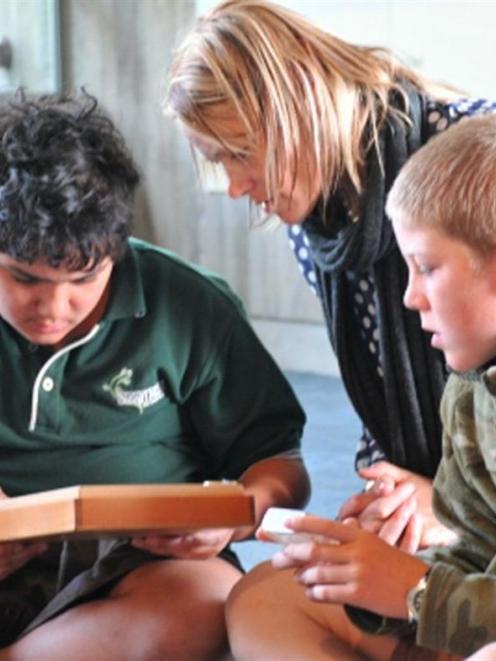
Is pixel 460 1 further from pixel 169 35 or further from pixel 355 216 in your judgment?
pixel 355 216

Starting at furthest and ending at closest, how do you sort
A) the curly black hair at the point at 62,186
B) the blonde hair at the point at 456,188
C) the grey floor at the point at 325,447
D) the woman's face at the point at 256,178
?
the grey floor at the point at 325,447
the woman's face at the point at 256,178
the curly black hair at the point at 62,186
the blonde hair at the point at 456,188

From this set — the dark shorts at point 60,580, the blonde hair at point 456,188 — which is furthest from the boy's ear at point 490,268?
the dark shorts at point 60,580

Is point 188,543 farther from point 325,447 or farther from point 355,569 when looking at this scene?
point 325,447

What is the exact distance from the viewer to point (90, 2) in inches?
144

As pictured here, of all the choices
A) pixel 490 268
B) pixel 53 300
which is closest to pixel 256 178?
pixel 53 300

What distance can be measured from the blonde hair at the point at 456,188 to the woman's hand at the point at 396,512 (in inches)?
11.8

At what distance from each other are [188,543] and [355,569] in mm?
258

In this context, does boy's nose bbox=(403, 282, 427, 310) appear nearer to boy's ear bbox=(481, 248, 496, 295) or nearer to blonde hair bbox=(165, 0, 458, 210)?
boy's ear bbox=(481, 248, 496, 295)

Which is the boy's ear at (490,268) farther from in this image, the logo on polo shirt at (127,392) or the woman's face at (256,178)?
the logo on polo shirt at (127,392)

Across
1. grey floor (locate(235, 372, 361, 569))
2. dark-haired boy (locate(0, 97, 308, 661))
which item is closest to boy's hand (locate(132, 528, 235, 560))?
dark-haired boy (locate(0, 97, 308, 661))

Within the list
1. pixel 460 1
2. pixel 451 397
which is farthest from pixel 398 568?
pixel 460 1

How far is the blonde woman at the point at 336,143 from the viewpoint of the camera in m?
1.27

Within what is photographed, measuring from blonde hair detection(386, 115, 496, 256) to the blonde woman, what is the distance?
8.9 inches

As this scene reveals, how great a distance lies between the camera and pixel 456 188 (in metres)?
1.02
